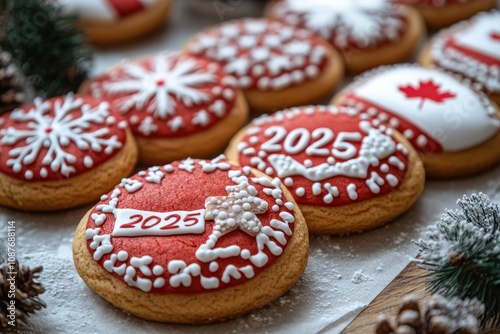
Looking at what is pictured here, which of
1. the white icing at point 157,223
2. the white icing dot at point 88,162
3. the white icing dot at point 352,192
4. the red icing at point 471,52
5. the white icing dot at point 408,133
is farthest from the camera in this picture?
the red icing at point 471,52

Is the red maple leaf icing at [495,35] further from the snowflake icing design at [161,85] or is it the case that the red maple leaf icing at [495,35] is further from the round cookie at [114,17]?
the round cookie at [114,17]

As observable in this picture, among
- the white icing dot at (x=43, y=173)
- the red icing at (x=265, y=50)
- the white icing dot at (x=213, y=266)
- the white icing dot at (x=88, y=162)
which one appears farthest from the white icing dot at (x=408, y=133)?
the white icing dot at (x=43, y=173)

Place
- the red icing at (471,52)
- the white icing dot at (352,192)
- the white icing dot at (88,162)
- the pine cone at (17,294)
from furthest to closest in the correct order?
the red icing at (471,52) → the white icing dot at (88,162) → the white icing dot at (352,192) → the pine cone at (17,294)

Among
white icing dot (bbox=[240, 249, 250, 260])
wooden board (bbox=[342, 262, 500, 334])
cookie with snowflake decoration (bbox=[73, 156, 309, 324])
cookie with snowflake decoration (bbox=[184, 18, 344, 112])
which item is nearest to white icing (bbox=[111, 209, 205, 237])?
cookie with snowflake decoration (bbox=[73, 156, 309, 324])

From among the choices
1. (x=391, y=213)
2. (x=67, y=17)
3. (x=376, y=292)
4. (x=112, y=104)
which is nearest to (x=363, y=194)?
(x=391, y=213)

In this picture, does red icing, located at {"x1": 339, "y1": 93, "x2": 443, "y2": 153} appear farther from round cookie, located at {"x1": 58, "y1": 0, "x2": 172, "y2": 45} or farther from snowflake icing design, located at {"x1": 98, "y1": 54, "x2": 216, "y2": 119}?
round cookie, located at {"x1": 58, "y1": 0, "x2": 172, "y2": 45}

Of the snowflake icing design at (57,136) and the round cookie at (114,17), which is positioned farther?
the round cookie at (114,17)

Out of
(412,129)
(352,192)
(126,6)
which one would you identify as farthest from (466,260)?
(126,6)
